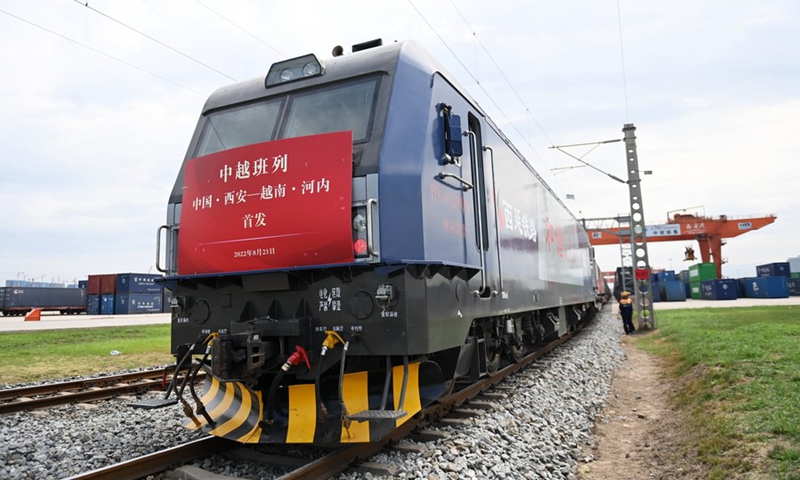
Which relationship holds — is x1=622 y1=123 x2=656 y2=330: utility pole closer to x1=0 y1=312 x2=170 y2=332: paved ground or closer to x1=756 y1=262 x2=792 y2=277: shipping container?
x1=0 y1=312 x2=170 y2=332: paved ground

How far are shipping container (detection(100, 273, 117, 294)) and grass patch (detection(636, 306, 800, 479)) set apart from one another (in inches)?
1824

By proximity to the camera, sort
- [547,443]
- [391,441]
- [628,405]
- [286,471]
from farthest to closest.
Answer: [628,405] → [547,443] → [391,441] → [286,471]

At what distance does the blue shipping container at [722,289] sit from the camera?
4104cm

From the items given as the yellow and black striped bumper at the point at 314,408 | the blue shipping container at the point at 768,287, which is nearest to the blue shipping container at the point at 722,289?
the blue shipping container at the point at 768,287

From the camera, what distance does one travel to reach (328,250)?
4363 mm

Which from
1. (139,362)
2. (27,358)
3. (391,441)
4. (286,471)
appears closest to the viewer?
(286,471)

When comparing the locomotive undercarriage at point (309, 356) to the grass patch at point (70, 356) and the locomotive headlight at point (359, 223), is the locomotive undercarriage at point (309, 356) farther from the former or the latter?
the grass patch at point (70, 356)

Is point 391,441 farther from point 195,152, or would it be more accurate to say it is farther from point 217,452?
point 195,152

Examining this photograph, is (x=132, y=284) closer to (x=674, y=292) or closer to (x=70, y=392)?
(x=70, y=392)

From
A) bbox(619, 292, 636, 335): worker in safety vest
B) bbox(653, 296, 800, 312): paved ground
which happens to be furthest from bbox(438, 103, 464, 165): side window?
bbox(653, 296, 800, 312): paved ground

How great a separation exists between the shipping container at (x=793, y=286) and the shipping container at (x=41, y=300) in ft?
204

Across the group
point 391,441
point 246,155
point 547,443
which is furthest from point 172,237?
point 547,443

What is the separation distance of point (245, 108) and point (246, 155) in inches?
33.4

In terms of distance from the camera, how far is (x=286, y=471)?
13.9 ft
